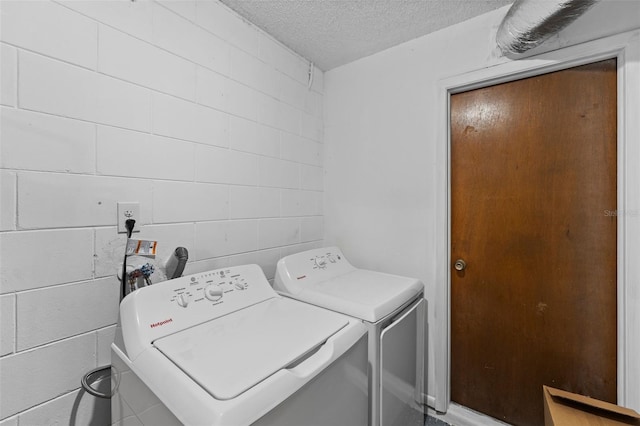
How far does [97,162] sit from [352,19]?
Result: 151cm

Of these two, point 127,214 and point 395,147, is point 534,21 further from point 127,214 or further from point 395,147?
point 127,214

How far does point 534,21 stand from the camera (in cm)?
126

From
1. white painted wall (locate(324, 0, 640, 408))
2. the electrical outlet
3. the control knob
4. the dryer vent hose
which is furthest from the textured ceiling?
the dryer vent hose

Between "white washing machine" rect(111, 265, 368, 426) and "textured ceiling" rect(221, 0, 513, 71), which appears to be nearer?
"white washing machine" rect(111, 265, 368, 426)

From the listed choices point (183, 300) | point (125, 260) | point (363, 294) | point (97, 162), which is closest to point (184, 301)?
point (183, 300)

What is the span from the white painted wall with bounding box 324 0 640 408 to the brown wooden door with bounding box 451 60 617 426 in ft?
0.52

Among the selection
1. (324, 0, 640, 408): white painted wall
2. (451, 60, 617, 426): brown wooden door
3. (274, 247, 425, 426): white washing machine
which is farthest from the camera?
(324, 0, 640, 408): white painted wall

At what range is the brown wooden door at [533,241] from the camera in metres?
1.42

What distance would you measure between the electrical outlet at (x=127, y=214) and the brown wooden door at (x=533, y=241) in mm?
1725

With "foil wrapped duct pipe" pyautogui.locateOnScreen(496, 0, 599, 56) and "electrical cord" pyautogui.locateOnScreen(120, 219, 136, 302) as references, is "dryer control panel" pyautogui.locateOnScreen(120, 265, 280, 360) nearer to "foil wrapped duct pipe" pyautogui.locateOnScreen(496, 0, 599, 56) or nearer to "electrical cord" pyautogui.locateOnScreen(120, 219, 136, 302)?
"electrical cord" pyautogui.locateOnScreen(120, 219, 136, 302)

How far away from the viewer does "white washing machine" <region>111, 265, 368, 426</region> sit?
711mm

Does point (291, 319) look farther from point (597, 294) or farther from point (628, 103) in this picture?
point (628, 103)

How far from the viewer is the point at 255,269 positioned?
1.40 m

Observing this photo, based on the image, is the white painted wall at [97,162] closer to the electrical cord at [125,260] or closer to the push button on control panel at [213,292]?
the electrical cord at [125,260]
